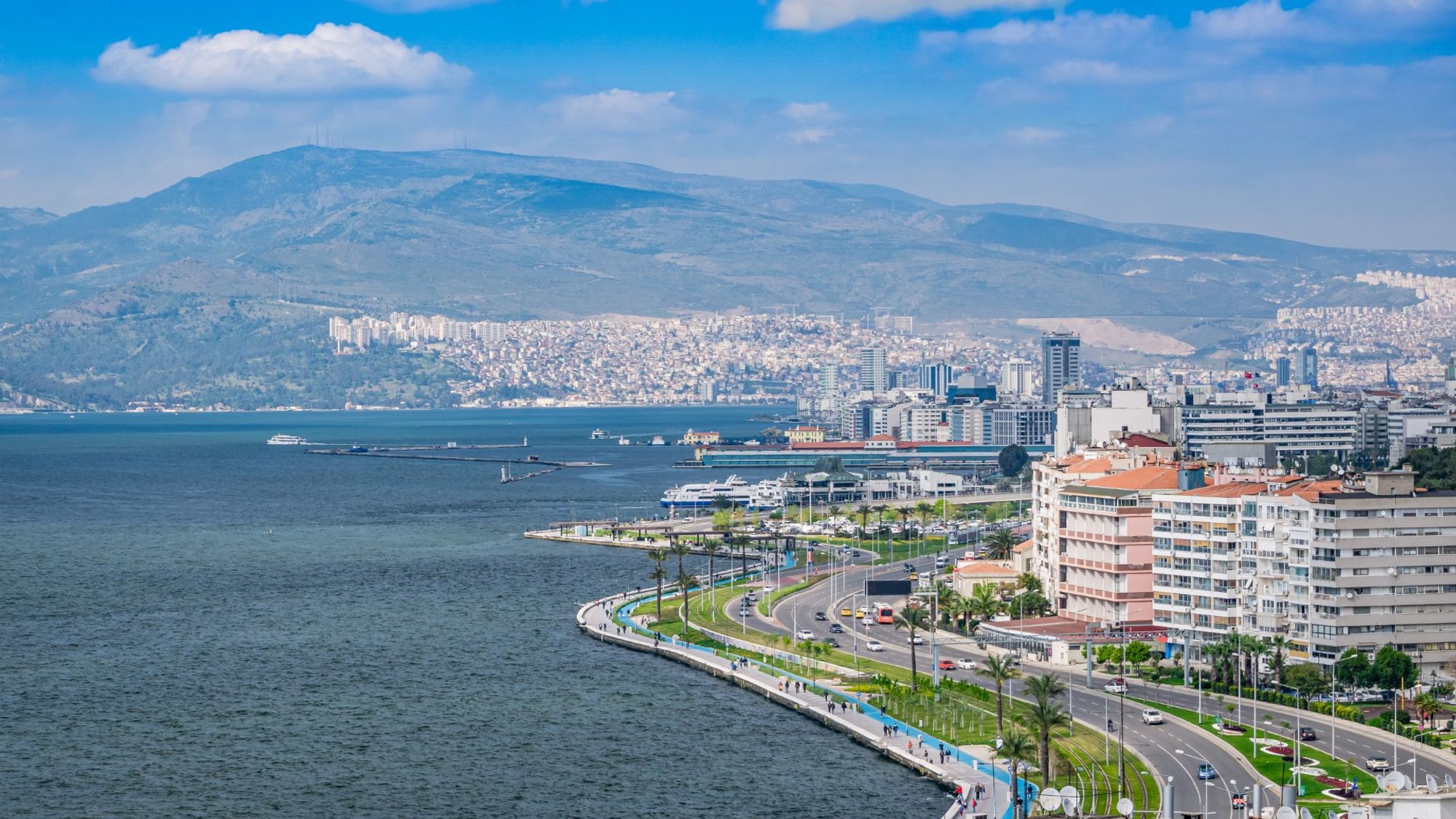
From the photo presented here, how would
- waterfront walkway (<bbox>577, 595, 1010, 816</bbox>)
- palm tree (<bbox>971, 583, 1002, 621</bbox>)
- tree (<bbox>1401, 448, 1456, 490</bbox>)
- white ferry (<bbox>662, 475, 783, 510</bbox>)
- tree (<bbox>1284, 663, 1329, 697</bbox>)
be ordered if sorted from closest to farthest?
waterfront walkway (<bbox>577, 595, 1010, 816</bbox>), tree (<bbox>1284, 663, 1329, 697</bbox>), palm tree (<bbox>971, 583, 1002, 621</bbox>), tree (<bbox>1401, 448, 1456, 490</bbox>), white ferry (<bbox>662, 475, 783, 510</bbox>)

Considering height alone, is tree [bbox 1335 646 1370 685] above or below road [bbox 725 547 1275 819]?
above

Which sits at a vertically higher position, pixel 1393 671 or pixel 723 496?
pixel 723 496

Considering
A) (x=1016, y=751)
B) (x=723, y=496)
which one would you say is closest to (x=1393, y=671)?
(x=1016, y=751)

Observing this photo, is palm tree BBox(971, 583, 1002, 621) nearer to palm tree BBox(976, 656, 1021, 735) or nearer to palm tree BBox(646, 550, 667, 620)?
palm tree BBox(646, 550, 667, 620)

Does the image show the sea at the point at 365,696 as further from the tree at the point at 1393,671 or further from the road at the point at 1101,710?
the tree at the point at 1393,671

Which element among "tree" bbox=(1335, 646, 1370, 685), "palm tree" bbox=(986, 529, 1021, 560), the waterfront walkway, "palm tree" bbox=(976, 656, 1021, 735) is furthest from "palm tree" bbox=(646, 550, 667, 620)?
"tree" bbox=(1335, 646, 1370, 685)

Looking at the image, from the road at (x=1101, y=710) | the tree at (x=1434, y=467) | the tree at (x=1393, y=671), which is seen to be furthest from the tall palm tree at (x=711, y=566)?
the tree at (x=1434, y=467)

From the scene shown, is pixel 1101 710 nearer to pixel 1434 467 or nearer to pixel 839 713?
pixel 839 713

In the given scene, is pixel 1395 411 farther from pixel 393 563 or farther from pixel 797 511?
pixel 393 563
